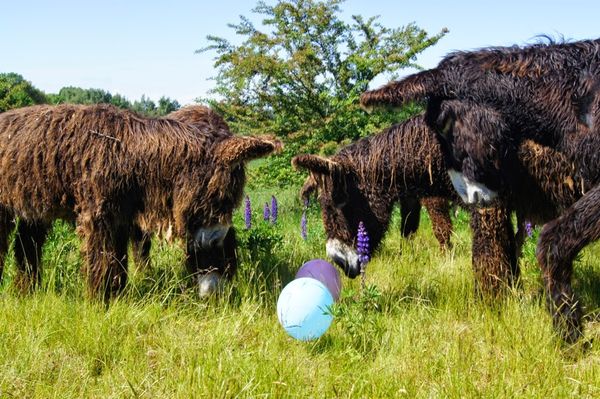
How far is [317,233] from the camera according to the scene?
6328 millimetres

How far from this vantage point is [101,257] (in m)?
3.83

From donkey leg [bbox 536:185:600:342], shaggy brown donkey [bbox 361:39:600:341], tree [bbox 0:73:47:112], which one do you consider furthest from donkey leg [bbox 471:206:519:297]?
tree [bbox 0:73:47:112]

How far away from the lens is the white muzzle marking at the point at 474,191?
3.58 metres

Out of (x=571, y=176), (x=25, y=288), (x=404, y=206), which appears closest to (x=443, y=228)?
(x=404, y=206)

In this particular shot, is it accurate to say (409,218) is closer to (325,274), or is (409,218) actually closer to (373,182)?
(373,182)

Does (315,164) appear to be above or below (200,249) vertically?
above

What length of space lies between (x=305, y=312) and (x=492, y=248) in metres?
1.31

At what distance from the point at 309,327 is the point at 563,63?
2154 millimetres

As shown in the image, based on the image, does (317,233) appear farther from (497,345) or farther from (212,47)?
(212,47)

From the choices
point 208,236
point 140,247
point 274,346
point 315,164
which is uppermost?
point 315,164

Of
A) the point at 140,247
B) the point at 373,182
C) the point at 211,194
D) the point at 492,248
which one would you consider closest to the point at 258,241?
the point at 140,247

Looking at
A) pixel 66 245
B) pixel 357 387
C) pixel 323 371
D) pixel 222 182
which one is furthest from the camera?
pixel 66 245

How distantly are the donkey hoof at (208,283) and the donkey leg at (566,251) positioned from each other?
2025 millimetres

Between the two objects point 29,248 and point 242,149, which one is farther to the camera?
point 29,248
